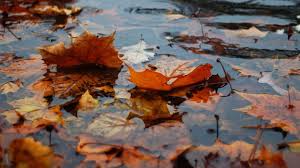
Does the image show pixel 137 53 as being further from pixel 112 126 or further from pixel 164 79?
pixel 112 126

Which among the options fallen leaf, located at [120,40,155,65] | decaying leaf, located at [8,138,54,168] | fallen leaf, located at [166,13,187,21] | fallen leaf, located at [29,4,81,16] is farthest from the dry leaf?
fallen leaf, located at [29,4,81,16]

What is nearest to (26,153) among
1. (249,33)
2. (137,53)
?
(137,53)

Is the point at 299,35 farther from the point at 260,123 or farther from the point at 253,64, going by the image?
the point at 260,123

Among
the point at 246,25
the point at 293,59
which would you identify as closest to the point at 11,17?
the point at 246,25

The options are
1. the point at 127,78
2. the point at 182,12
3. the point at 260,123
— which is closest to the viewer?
the point at 260,123

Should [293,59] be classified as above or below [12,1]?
above

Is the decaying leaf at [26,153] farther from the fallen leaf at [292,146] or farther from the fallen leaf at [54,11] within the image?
the fallen leaf at [54,11]

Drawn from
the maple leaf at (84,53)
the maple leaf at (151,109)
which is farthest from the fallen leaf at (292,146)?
the maple leaf at (84,53)
